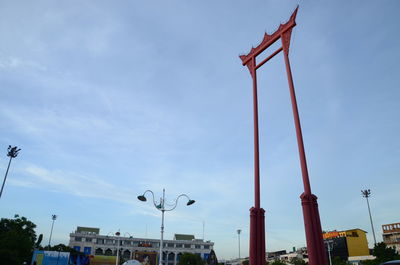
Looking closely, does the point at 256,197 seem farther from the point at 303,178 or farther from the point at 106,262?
the point at 106,262

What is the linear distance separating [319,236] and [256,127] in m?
7.89

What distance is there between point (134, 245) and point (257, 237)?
95395 mm

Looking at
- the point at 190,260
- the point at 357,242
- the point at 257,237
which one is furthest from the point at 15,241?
the point at 357,242

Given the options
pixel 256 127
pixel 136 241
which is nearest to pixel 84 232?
pixel 136 241

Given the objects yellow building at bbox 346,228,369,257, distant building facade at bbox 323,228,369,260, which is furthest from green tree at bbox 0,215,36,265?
yellow building at bbox 346,228,369,257

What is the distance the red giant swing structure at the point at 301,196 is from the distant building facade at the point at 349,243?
212ft

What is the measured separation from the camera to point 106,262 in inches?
2963

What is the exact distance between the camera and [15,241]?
1689 inches

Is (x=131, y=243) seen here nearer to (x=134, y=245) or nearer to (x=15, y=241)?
(x=134, y=245)

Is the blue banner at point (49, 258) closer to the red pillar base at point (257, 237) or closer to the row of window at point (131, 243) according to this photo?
the row of window at point (131, 243)

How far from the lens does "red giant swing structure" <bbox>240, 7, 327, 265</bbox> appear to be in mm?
12188

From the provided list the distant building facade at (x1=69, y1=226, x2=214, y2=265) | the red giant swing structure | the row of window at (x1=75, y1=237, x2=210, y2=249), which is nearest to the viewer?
the red giant swing structure

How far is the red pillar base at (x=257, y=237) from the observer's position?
14586mm

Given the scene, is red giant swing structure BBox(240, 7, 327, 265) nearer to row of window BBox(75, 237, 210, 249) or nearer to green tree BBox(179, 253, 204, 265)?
green tree BBox(179, 253, 204, 265)
